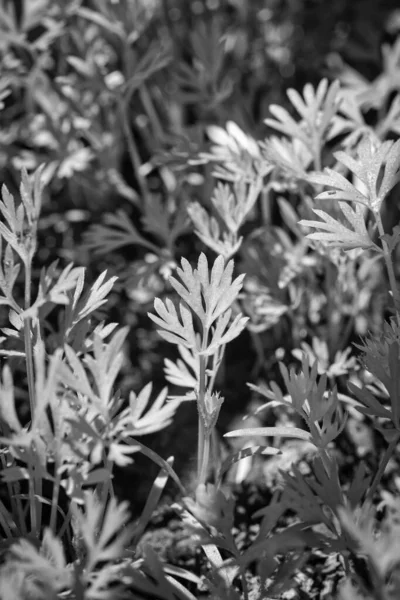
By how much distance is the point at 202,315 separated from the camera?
79 cm

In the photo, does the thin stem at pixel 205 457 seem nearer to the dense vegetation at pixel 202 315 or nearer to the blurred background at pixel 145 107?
the dense vegetation at pixel 202 315

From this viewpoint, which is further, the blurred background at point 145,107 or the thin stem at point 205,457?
the blurred background at point 145,107

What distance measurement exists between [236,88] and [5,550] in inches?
40.5

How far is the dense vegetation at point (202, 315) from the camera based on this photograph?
692 mm

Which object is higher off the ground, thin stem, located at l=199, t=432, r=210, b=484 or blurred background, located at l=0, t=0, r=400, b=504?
blurred background, located at l=0, t=0, r=400, b=504

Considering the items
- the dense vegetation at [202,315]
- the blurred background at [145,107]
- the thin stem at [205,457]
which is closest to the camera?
the dense vegetation at [202,315]

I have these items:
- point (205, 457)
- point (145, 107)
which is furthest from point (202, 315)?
point (145, 107)

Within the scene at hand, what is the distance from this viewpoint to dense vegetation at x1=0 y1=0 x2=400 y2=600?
692 millimetres

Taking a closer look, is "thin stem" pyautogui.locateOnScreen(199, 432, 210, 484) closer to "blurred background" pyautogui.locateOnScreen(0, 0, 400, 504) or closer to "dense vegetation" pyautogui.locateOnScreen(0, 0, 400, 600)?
"dense vegetation" pyautogui.locateOnScreen(0, 0, 400, 600)

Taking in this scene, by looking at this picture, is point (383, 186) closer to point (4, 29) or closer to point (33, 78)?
point (33, 78)

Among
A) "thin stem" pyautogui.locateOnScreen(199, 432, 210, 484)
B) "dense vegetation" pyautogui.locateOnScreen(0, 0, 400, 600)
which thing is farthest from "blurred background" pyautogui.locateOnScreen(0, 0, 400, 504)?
"thin stem" pyautogui.locateOnScreen(199, 432, 210, 484)

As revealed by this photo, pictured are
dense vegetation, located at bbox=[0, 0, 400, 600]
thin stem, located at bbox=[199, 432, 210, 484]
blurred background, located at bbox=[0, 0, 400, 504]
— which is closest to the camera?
dense vegetation, located at bbox=[0, 0, 400, 600]

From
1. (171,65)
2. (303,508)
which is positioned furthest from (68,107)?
(303,508)

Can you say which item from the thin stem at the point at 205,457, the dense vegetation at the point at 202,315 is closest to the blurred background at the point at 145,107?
the dense vegetation at the point at 202,315
